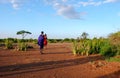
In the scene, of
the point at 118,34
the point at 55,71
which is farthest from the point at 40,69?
the point at 118,34

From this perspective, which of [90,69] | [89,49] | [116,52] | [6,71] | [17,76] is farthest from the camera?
[89,49]

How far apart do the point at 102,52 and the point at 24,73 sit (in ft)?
34.1

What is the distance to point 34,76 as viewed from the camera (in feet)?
41.5

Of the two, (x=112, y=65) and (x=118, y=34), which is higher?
(x=118, y=34)

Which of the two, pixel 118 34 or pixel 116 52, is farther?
pixel 116 52

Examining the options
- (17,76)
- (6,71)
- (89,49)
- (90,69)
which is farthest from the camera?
(89,49)

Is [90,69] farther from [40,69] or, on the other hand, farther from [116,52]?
[116,52]

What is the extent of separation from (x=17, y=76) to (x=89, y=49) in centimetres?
1159

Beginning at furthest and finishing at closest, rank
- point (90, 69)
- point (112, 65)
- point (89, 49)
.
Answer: point (89, 49) → point (112, 65) → point (90, 69)

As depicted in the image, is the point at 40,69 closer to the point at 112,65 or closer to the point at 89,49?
the point at 112,65

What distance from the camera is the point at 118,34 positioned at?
17.0 meters

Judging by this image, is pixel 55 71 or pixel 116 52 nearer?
pixel 55 71

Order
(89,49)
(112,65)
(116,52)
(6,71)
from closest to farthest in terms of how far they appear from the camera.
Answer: (6,71) → (112,65) → (116,52) → (89,49)

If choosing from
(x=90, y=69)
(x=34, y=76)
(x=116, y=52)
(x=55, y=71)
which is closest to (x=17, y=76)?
(x=34, y=76)
